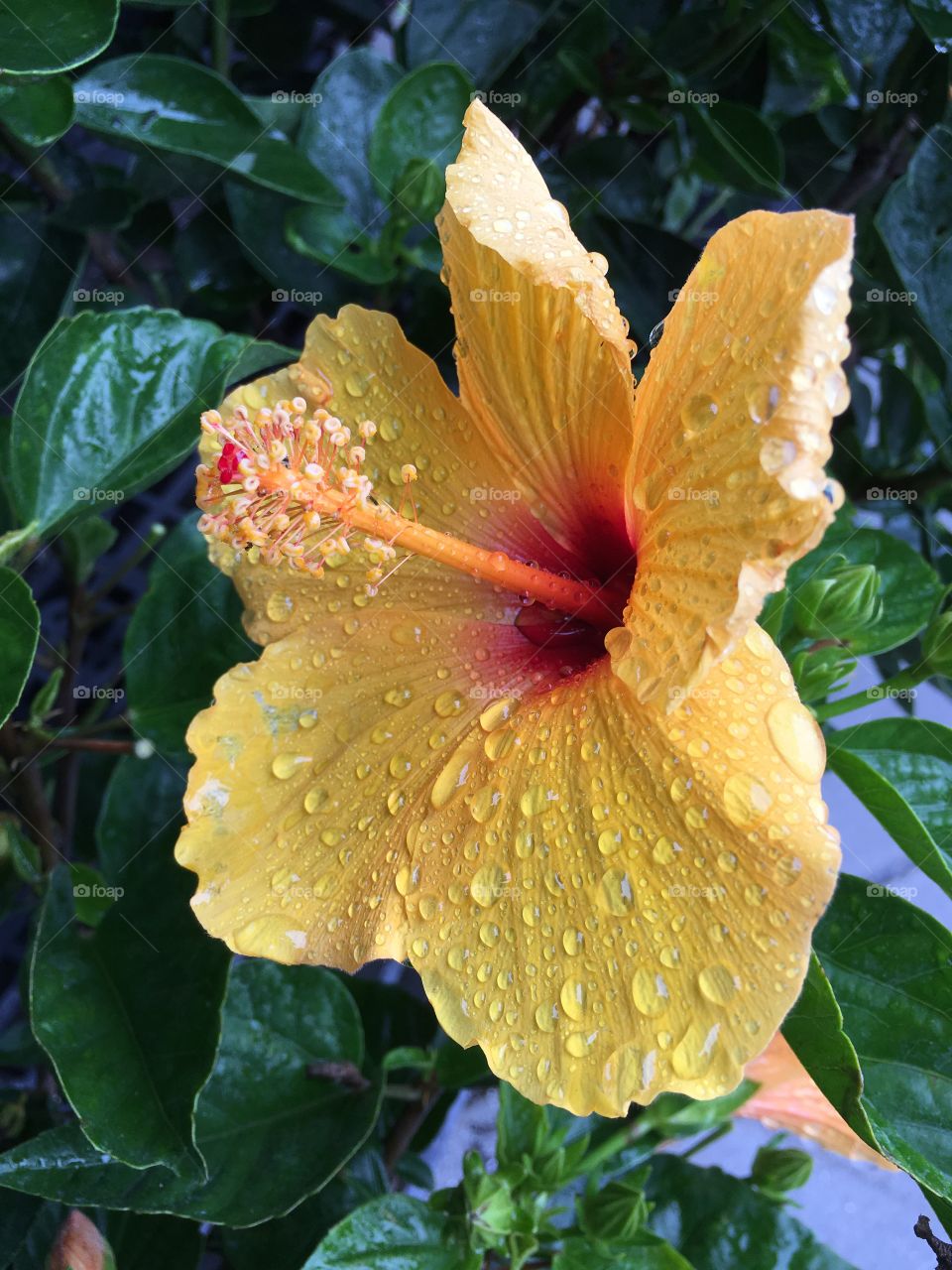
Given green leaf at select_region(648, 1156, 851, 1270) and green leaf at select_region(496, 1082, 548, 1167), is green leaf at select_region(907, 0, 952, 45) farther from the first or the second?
green leaf at select_region(648, 1156, 851, 1270)

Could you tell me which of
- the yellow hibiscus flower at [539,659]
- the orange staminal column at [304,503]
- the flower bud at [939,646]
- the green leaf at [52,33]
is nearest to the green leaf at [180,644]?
the yellow hibiscus flower at [539,659]

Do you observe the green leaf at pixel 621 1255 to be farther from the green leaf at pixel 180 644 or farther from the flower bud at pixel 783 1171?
the green leaf at pixel 180 644

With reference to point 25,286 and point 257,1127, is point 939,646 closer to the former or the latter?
point 257,1127

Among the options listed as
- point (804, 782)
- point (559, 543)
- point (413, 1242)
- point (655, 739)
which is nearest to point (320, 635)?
point (559, 543)

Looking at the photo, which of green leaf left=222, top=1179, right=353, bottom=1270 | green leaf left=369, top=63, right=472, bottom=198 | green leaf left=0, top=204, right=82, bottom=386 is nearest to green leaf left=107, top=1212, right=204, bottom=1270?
green leaf left=222, top=1179, right=353, bottom=1270

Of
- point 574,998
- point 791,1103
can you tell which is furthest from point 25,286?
point 791,1103

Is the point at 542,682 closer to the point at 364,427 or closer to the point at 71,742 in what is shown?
the point at 364,427
